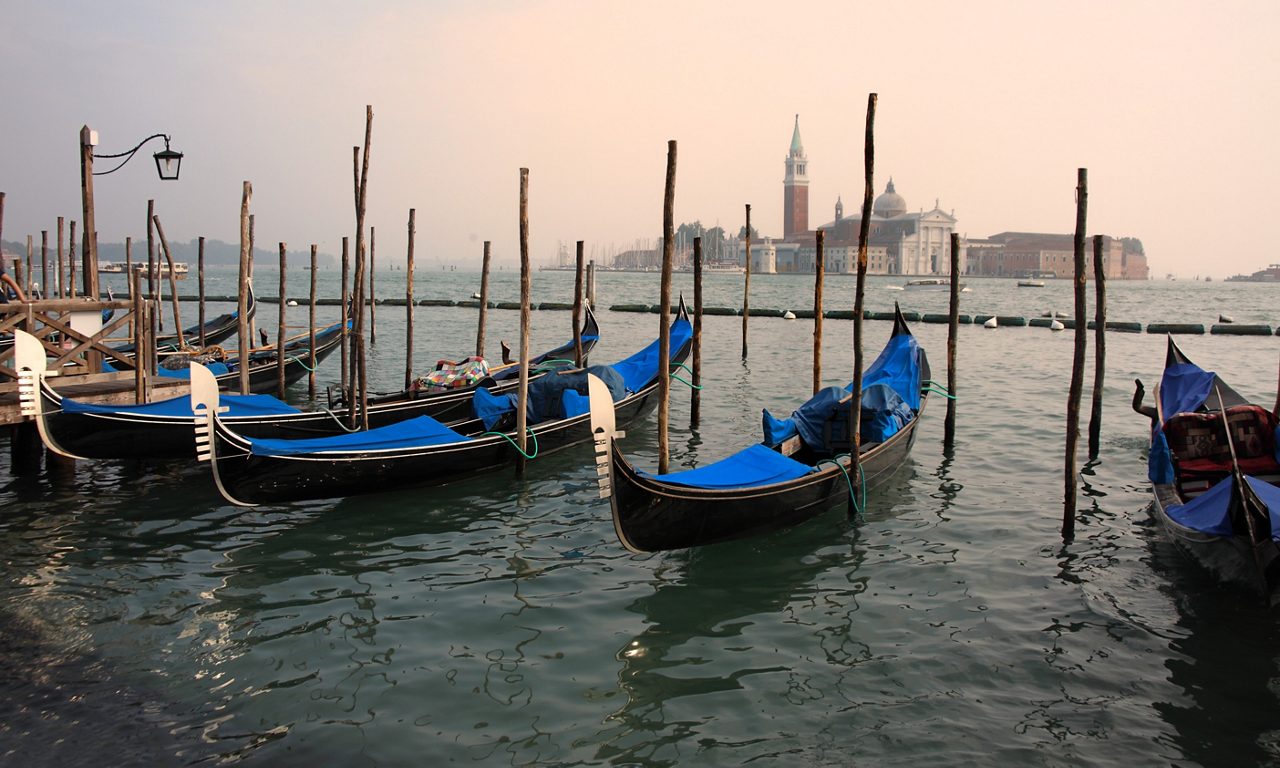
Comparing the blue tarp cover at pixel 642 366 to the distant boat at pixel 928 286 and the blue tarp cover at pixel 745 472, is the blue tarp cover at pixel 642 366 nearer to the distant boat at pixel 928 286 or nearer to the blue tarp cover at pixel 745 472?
the blue tarp cover at pixel 745 472

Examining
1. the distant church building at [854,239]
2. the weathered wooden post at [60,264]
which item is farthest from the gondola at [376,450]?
the distant church building at [854,239]

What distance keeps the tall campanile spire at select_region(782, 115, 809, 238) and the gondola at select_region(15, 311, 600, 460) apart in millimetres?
104789

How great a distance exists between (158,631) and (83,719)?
822 mm

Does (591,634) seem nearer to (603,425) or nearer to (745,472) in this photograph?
(603,425)

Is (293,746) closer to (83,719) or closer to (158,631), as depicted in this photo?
(83,719)

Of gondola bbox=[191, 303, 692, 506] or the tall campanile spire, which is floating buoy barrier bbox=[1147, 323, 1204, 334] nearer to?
gondola bbox=[191, 303, 692, 506]

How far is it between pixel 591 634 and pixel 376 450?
2566 millimetres

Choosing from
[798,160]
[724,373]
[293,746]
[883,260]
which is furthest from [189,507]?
[798,160]

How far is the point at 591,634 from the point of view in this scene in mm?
4297

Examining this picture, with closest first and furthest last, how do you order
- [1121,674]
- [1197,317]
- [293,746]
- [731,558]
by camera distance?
[293,746] → [1121,674] → [731,558] → [1197,317]

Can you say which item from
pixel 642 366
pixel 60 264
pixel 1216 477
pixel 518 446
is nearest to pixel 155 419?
pixel 518 446

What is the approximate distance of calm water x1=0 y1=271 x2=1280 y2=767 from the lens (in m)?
3.42

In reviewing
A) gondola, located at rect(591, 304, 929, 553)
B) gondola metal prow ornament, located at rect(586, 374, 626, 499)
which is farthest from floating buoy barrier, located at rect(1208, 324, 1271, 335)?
gondola metal prow ornament, located at rect(586, 374, 626, 499)

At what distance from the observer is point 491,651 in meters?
4.11
